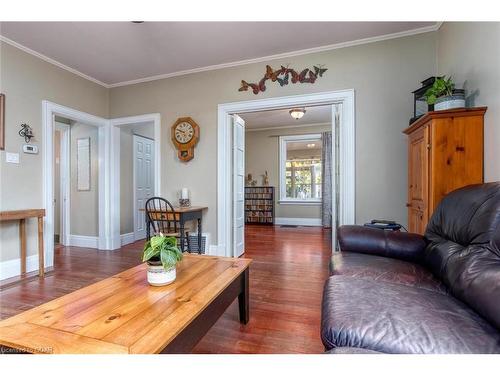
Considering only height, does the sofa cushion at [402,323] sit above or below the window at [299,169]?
below

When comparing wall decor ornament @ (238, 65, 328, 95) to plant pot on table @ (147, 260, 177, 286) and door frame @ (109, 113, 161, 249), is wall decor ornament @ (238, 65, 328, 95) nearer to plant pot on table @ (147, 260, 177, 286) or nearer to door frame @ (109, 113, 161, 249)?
door frame @ (109, 113, 161, 249)

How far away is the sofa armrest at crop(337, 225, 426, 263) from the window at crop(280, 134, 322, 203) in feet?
15.6

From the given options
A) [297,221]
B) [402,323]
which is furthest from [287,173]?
[402,323]

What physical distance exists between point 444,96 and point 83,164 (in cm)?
484

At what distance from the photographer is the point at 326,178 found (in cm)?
629

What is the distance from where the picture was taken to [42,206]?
316 centimetres

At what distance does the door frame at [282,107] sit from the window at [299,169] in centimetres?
354

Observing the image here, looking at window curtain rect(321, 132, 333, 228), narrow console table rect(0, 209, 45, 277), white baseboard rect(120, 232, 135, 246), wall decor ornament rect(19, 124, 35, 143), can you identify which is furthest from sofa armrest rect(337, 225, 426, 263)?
window curtain rect(321, 132, 333, 228)

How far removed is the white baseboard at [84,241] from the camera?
416cm

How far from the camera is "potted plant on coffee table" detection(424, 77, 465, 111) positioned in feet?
6.13

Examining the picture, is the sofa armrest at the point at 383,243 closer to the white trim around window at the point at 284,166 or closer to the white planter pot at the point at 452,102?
the white planter pot at the point at 452,102

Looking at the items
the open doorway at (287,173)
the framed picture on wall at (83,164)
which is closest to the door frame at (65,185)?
the framed picture on wall at (83,164)
